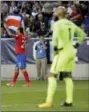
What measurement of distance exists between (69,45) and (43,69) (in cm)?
938

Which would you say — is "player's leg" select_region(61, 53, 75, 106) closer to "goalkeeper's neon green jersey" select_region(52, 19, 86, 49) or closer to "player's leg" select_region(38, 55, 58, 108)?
"player's leg" select_region(38, 55, 58, 108)

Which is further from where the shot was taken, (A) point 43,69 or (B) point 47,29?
(B) point 47,29

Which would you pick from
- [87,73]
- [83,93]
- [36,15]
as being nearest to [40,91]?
[83,93]

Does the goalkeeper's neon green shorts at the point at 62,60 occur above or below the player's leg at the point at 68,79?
above

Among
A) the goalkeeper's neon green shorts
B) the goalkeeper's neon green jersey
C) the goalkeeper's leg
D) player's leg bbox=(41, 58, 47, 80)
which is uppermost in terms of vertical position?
the goalkeeper's neon green jersey

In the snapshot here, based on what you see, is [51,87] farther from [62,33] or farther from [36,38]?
[36,38]

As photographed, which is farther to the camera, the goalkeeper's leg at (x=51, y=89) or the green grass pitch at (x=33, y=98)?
the green grass pitch at (x=33, y=98)

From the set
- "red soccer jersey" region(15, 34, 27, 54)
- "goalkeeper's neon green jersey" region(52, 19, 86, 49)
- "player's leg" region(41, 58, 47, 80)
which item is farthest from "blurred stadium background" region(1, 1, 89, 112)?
"goalkeeper's neon green jersey" region(52, 19, 86, 49)

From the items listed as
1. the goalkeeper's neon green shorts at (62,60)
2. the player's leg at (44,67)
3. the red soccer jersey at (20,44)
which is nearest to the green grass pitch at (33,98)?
the goalkeeper's neon green shorts at (62,60)

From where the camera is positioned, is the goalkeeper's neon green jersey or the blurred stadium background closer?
the goalkeeper's neon green jersey

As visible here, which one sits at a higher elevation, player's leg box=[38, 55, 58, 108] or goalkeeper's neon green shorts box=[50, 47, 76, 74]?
goalkeeper's neon green shorts box=[50, 47, 76, 74]

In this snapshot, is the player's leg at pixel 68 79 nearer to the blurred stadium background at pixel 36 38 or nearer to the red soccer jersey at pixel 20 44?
the blurred stadium background at pixel 36 38

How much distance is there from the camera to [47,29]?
2116 cm

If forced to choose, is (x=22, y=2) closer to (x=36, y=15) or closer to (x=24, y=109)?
(x=36, y=15)
